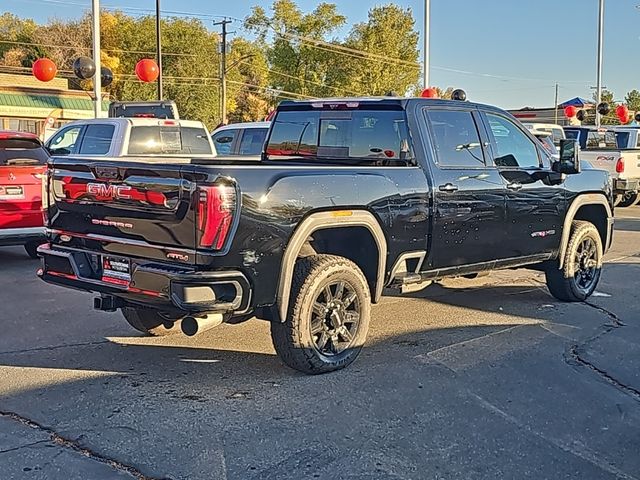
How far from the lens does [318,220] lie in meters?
5.28

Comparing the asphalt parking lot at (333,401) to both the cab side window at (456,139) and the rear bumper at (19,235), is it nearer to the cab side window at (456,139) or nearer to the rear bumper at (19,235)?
the cab side window at (456,139)

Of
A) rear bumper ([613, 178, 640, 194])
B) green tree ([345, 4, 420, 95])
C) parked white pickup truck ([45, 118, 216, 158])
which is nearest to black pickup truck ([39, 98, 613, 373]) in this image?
parked white pickup truck ([45, 118, 216, 158])

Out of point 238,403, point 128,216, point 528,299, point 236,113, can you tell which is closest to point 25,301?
point 128,216

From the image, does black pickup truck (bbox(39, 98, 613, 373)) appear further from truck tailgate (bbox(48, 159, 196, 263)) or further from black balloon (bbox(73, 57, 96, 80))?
black balloon (bbox(73, 57, 96, 80))

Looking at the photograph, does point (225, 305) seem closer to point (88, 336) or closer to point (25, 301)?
point (88, 336)

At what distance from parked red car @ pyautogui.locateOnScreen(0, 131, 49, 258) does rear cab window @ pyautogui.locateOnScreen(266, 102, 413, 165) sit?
3964 mm

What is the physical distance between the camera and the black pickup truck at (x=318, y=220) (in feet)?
15.8

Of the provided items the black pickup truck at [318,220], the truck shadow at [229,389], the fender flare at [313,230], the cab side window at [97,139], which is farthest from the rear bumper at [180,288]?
the cab side window at [97,139]

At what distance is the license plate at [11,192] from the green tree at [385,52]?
50610 mm

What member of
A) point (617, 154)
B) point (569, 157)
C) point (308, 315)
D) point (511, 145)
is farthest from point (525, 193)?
point (617, 154)

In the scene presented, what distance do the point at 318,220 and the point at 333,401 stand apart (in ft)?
4.01

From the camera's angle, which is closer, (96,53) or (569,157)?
(569,157)

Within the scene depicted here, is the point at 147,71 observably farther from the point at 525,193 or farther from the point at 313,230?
the point at 313,230

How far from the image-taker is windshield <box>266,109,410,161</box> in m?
6.37
